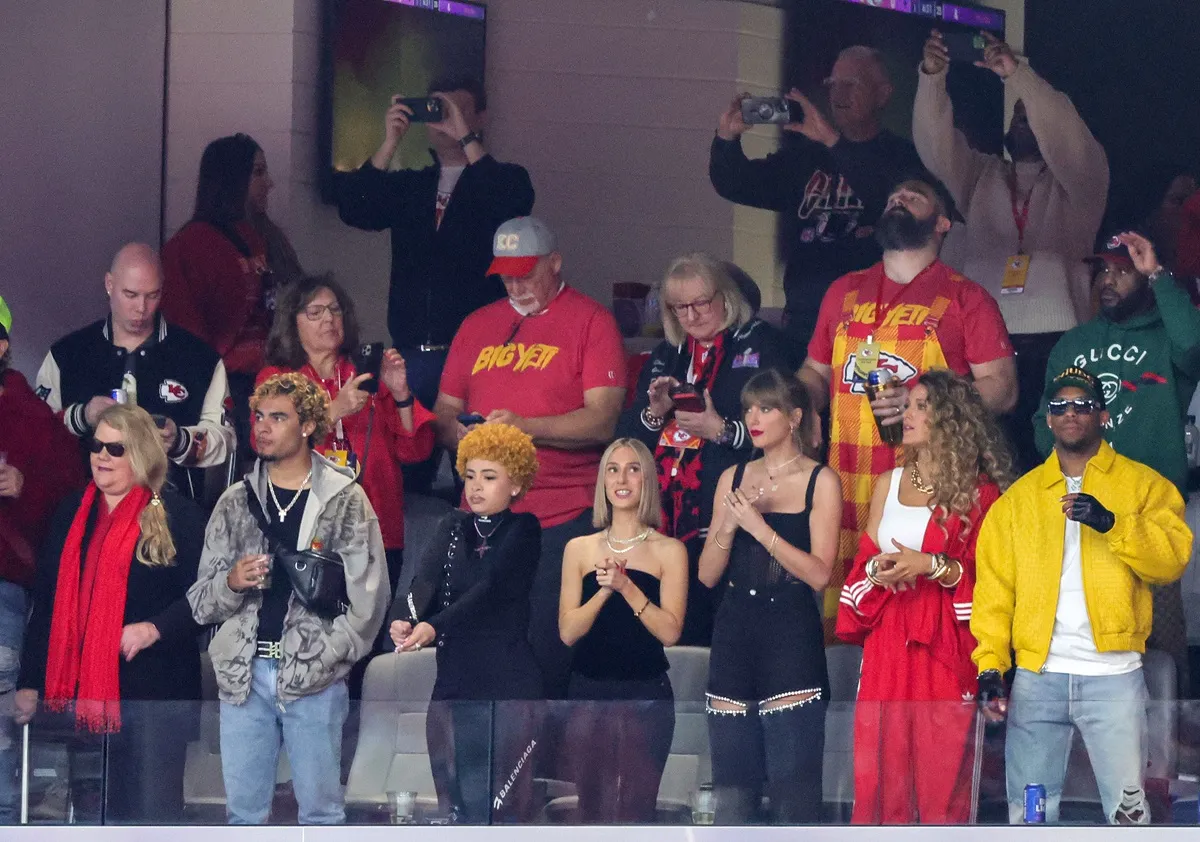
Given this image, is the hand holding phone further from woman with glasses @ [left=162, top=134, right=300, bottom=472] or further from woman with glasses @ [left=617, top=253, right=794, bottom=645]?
woman with glasses @ [left=162, top=134, right=300, bottom=472]

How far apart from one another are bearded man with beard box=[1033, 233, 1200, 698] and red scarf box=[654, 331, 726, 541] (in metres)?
1.10

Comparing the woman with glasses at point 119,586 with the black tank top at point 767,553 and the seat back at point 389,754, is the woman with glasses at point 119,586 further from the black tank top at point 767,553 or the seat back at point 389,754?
the black tank top at point 767,553

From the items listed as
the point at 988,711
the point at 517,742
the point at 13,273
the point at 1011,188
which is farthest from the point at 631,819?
the point at 13,273

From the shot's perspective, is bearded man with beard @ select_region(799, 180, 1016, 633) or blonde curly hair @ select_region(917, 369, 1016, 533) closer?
blonde curly hair @ select_region(917, 369, 1016, 533)

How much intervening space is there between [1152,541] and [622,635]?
5.17 feet

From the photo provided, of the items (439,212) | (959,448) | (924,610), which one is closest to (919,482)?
(959,448)

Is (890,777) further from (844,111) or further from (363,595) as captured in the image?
(844,111)

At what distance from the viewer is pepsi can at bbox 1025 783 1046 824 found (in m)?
6.25

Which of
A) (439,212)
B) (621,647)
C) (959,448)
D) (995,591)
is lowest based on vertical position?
(621,647)

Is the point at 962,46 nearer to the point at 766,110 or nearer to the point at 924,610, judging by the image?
the point at 766,110

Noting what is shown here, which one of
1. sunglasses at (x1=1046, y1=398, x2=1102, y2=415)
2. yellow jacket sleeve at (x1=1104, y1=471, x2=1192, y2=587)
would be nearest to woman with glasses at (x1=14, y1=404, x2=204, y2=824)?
sunglasses at (x1=1046, y1=398, x2=1102, y2=415)

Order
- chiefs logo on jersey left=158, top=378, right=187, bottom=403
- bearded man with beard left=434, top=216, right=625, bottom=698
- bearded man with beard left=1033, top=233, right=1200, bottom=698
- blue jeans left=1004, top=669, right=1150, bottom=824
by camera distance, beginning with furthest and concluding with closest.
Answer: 1. chiefs logo on jersey left=158, top=378, right=187, bottom=403
2. bearded man with beard left=434, top=216, right=625, bottom=698
3. bearded man with beard left=1033, top=233, right=1200, bottom=698
4. blue jeans left=1004, top=669, right=1150, bottom=824

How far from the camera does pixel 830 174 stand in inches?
339

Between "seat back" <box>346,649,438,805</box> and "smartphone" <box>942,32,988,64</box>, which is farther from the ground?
"smartphone" <box>942,32,988,64</box>
